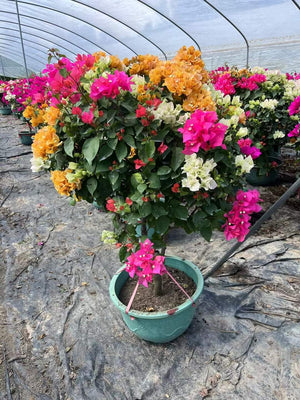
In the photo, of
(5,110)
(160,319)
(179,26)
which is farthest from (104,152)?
(5,110)

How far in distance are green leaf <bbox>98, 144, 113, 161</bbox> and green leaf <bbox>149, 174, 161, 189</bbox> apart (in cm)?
18

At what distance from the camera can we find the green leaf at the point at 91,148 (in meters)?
1.07

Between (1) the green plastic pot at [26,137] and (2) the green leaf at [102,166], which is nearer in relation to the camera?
(2) the green leaf at [102,166]

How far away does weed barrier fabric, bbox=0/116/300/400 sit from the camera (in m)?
1.44

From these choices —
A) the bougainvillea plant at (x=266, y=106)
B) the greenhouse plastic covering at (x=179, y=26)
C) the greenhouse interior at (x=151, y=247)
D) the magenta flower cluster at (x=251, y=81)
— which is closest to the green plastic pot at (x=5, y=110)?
the greenhouse plastic covering at (x=179, y=26)

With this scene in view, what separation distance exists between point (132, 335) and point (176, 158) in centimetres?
115

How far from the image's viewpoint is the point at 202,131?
979mm

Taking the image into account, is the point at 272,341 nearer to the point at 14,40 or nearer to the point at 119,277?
the point at 119,277

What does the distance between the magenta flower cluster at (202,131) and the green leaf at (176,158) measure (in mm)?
100

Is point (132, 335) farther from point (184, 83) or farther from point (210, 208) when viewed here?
point (184, 83)

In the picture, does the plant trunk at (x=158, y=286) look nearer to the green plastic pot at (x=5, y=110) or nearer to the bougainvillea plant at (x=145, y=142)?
the bougainvillea plant at (x=145, y=142)

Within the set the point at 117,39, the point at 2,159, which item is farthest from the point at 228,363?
the point at 117,39

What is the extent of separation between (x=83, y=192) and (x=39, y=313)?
1.09m

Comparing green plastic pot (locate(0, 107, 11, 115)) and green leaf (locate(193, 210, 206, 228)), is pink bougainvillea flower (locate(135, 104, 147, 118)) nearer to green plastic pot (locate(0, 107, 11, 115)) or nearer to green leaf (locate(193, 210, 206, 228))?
green leaf (locate(193, 210, 206, 228))
